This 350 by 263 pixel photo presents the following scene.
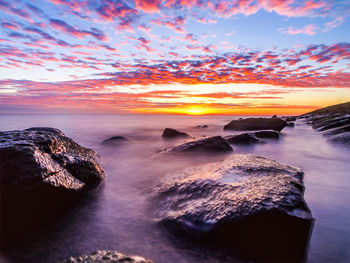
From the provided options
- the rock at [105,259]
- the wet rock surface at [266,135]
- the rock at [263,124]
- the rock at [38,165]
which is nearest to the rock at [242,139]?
the wet rock surface at [266,135]

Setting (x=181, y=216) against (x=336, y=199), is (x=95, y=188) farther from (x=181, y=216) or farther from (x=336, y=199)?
(x=336, y=199)

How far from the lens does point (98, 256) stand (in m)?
1.81

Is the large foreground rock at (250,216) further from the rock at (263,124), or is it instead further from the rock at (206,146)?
the rock at (263,124)

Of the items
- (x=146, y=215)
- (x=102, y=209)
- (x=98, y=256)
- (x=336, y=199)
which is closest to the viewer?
(x=98, y=256)

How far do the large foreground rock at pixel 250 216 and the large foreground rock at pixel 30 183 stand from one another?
1571 mm

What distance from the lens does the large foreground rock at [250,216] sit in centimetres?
241

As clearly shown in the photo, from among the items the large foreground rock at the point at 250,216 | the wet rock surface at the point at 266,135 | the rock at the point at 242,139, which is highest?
the large foreground rock at the point at 250,216

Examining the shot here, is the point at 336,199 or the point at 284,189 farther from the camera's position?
the point at 336,199

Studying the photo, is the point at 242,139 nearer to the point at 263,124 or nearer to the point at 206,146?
the point at 206,146

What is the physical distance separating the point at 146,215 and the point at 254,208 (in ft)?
5.21

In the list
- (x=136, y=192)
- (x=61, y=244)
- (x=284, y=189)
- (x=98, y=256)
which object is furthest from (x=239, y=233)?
(x=136, y=192)

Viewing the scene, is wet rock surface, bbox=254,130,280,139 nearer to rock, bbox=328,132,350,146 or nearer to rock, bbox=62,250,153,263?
rock, bbox=328,132,350,146

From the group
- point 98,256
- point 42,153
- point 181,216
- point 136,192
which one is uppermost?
point 42,153

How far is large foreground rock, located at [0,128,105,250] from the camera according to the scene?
282 cm
